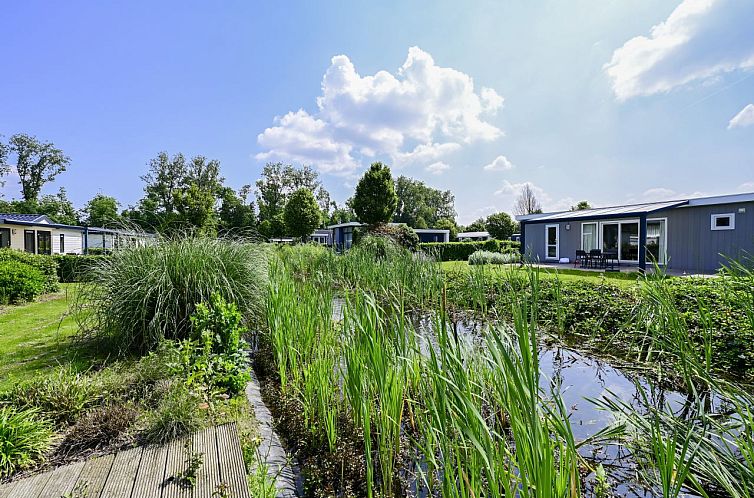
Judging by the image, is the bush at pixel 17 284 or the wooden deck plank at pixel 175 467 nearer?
the wooden deck plank at pixel 175 467

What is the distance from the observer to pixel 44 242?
21234 mm

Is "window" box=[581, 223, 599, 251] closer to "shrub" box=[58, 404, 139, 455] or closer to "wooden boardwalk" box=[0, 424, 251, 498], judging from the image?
"wooden boardwalk" box=[0, 424, 251, 498]

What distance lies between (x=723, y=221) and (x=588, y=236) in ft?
14.0

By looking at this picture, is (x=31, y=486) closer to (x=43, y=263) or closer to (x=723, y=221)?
(x=43, y=263)

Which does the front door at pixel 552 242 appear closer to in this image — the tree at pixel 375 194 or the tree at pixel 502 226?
the tree at pixel 375 194

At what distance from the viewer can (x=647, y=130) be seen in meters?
10.7

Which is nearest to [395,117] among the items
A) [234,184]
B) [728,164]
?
[728,164]

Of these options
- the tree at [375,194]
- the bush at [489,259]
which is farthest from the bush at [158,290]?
the tree at [375,194]

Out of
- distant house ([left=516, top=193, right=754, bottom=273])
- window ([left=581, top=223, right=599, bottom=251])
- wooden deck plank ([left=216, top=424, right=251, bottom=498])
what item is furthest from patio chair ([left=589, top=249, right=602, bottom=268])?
wooden deck plank ([left=216, top=424, right=251, bottom=498])

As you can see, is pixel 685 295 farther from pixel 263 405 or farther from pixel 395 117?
pixel 395 117

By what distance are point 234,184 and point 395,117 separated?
1194 inches

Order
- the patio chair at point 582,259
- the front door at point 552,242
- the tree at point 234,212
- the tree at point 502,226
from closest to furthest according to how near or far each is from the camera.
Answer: the patio chair at point 582,259, the front door at point 552,242, the tree at point 502,226, the tree at point 234,212

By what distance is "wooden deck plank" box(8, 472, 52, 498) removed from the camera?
5.23 feet

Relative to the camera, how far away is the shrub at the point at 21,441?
1758 mm
